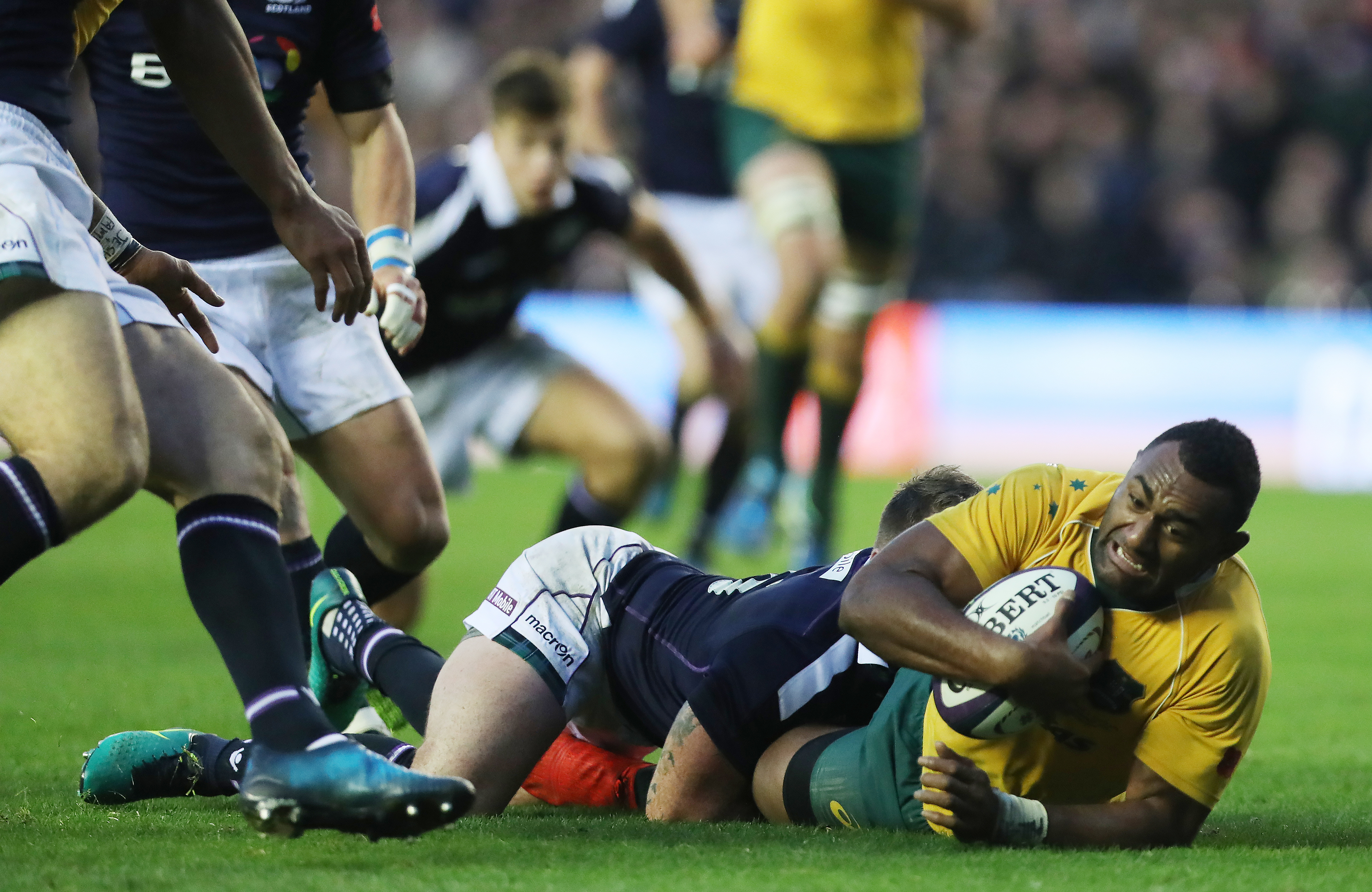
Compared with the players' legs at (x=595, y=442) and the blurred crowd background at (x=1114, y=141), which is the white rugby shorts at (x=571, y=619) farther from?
the blurred crowd background at (x=1114, y=141)

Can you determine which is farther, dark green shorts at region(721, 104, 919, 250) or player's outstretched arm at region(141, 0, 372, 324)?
dark green shorts at region(721, 104, 919, 250)

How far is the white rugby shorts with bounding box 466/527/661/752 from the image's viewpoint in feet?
11.7

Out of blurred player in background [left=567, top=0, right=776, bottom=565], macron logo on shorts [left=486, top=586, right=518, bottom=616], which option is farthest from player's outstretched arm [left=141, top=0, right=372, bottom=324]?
blurred player in background [left=567, top=0, right=776, bottom=565]

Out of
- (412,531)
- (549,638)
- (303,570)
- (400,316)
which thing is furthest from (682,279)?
(549,638)

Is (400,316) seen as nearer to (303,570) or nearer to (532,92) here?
(303,570)

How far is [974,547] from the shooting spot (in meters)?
3.22

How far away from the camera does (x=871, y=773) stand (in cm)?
334

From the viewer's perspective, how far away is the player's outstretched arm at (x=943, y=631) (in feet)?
9.51

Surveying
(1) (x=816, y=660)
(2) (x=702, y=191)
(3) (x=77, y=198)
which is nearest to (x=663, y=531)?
(2) (x=702, y=191)

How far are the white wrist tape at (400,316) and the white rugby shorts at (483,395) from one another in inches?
76.8

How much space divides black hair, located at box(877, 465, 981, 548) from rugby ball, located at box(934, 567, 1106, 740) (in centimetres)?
59

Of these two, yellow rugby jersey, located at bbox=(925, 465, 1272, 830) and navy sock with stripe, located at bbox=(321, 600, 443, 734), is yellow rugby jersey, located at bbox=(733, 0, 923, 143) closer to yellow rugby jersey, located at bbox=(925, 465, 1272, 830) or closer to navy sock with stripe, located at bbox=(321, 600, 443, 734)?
navy sock with stripe, located at bbox=(321, 600, 443, 734)

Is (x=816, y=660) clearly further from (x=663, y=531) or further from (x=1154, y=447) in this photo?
(x=663, y=531)

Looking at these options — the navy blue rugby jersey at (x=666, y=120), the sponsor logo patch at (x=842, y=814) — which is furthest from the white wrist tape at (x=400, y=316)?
the navy blue rugby jersey at (x=666, y=120)
